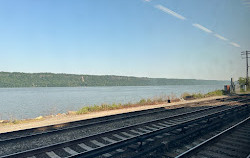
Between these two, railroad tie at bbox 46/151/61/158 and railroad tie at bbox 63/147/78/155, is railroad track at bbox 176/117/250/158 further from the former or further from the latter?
railroad tie at bbox 46/151/61/158

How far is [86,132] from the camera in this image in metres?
9.59

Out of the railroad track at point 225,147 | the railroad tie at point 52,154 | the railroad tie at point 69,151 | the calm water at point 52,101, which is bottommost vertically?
the calm water at point 52,101

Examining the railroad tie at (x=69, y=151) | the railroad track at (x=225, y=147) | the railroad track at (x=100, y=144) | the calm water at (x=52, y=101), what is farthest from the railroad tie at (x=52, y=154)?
the calm water at (x=52, y=101)

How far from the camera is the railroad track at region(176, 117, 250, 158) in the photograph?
21.2ft

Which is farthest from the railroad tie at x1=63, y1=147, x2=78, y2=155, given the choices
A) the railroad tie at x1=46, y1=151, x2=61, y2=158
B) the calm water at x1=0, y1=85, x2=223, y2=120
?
the calm water at x1=0, y1=85, x2=223, y2=120

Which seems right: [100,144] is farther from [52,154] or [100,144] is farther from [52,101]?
[52,101]

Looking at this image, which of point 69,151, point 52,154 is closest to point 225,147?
point 69,151

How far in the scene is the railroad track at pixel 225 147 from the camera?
21.2 feet

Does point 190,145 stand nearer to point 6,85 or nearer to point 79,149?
point 79,149

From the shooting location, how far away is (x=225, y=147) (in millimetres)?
7293

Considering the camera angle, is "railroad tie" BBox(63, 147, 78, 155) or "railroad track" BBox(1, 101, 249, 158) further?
"railroad tie" BBox(63, 147, 78, 155)

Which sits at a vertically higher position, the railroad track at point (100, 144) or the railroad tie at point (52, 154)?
the railroad track at point (100, 144)

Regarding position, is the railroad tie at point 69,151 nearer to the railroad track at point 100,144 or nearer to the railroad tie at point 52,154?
the railroad track at point 100,144

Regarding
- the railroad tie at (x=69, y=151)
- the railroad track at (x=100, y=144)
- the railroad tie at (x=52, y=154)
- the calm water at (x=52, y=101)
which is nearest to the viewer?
the railroad track at (x=100, y=144)
